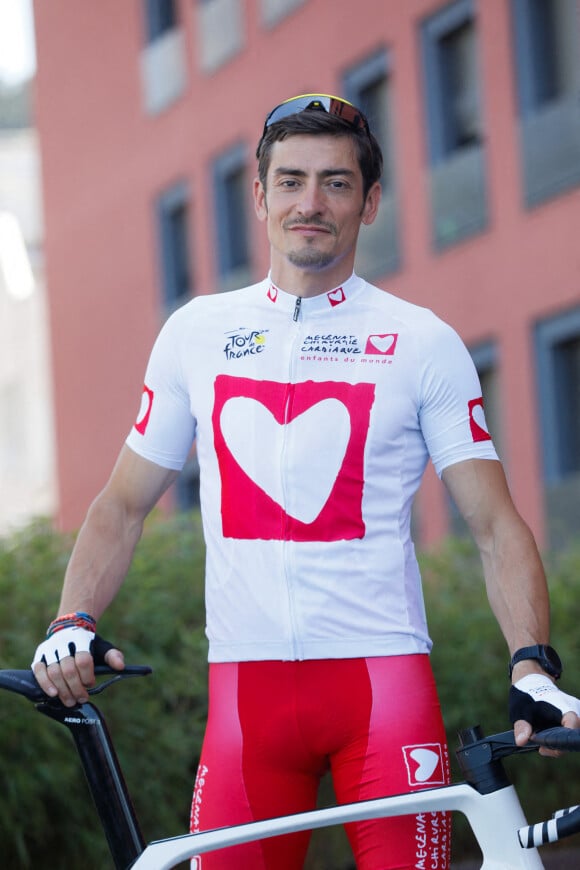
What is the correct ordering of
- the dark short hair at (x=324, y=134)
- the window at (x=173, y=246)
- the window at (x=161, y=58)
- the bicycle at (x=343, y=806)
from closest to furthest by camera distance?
the bicycle at (x=343, y=806) → the dark short hair at (x=324, y=134) → the window at (x=161, y=58) → the window at (x=173, y=246)

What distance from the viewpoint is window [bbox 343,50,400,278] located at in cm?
1956

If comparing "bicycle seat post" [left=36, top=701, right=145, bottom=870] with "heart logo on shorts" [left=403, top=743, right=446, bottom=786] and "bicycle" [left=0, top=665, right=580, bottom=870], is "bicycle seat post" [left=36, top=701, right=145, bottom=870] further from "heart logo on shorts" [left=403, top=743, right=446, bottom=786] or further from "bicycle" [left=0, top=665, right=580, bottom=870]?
"heart logo on shorts" [left=403, top=743, right=446, bottom=786]

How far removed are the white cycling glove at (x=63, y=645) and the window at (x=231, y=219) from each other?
63.4 feet

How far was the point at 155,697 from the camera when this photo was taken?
7707 millimetres

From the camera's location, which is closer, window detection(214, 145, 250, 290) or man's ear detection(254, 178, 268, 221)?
man's ear detection(254, 178, 268, 221)

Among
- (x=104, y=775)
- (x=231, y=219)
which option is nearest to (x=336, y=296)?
(x=104, y=775)

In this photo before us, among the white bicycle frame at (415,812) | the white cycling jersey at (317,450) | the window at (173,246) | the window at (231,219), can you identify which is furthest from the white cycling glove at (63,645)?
the window at (173,246)

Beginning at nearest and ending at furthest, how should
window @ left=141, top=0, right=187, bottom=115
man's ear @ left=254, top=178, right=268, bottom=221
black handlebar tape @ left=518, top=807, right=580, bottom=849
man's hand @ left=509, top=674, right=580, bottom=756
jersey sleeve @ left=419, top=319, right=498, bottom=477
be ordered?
black handlebar tape @ left=518, top=807, right=580, bottom=849 → man's hand @ left=509, top=674, right=580, bottom=756 → jersey sleeve @ left=419, top=319, right=498, bottom=477 → man's ear @ left=254, top=178, right=268, bottom=221 → window @ left=141, top=0, right=187, bottom=115

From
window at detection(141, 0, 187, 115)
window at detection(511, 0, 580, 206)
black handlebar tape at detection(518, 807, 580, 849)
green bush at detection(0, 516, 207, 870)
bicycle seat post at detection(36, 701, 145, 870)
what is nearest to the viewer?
black handlebar tape at detection(518, 807, 580, 849)

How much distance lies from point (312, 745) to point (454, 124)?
52.5 feet

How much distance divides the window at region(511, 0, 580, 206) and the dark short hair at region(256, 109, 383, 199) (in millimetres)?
13315

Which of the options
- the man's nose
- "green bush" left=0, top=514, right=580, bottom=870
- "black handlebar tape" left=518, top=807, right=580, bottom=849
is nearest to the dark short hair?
the man's nose

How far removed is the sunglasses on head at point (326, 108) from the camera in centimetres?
363

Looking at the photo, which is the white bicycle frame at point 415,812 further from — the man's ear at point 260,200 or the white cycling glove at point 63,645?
the man's ear at point 260,200
